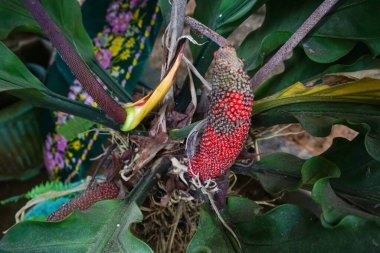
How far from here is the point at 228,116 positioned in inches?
16.9

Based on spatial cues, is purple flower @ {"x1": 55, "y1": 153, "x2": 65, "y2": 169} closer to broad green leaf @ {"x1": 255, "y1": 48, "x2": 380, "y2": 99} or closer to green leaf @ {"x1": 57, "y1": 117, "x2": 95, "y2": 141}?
green leaf @ {"x1": 57, "y1": 117, "x2": 95, "y2": 141}

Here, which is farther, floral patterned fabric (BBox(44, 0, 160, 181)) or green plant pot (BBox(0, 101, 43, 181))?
green plant pot (BBox(0, 101, 43, 181))

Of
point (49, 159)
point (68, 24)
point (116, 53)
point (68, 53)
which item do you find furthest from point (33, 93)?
point (49, 159)

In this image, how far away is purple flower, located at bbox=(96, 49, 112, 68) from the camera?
3.03 feet

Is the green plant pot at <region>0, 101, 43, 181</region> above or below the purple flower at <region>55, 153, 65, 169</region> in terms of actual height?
above

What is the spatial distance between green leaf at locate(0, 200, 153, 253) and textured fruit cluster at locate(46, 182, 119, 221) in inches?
2.7

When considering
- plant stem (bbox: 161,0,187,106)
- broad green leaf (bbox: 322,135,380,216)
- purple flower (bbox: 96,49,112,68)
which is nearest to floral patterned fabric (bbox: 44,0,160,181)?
purple flower (bbox: 96,49,112,68)

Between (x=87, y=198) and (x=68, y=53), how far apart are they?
7.6 inches

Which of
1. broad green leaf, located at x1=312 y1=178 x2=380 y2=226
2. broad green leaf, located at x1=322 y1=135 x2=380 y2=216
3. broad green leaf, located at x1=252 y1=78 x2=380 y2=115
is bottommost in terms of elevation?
broad green leaf, located at x1=322 y1=135 x2=380 y2=216

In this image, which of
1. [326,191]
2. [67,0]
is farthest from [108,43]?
[326,191]

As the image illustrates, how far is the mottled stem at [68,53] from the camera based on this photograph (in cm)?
43

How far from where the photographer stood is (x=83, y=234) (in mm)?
452

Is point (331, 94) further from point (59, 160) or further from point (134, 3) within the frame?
point (59, 160)

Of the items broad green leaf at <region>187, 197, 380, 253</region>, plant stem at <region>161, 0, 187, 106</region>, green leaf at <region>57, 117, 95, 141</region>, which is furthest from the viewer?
green leaf at <region>57, 117, 95, 141</region>
